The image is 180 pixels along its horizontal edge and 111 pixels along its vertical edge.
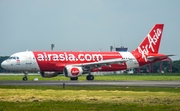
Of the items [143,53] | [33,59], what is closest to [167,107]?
[33,59]

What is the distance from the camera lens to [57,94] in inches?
1790

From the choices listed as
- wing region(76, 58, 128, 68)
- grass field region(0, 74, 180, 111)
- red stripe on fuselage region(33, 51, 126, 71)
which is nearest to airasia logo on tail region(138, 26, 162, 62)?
red stripe on fuselage region(33, 51, 126, 71)

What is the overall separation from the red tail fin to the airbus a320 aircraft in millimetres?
701

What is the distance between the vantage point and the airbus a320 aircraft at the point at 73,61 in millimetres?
84875

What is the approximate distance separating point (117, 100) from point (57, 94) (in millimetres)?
7497

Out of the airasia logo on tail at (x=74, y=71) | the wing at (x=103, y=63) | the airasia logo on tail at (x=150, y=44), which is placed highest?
the airasia logo on tail at (x=150, y=44)

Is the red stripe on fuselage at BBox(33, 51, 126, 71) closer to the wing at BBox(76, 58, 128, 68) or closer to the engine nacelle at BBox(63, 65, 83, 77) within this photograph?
the wing at BBox(76, 58, 128, 68)

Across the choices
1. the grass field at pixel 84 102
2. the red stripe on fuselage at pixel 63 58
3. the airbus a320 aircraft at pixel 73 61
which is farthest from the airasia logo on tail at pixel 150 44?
the grass field at pixel 84 102

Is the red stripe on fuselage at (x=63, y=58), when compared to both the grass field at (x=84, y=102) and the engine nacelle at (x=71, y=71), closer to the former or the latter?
the engine nacelle at (x=71, y=71)

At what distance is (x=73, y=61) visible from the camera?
87375mm

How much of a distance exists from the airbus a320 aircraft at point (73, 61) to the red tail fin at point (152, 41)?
70 cm

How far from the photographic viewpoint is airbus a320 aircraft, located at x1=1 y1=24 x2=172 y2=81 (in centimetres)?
8488

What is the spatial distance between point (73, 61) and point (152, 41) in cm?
1721

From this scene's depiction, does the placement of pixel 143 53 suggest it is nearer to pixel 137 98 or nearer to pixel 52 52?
pixel 52 52
